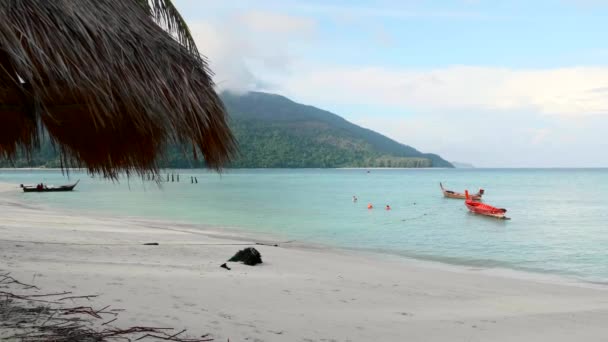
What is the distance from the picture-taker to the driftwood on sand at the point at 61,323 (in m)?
3.33

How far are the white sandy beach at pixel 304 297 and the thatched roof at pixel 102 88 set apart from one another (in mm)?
1729

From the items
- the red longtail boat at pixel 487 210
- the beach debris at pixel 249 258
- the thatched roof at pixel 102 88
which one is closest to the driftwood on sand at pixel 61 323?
the thatched roof at pixel 102 88

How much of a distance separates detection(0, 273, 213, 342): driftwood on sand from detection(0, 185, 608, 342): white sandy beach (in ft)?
0.54

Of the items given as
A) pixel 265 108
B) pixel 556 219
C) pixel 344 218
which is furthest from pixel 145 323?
pixel 265 108

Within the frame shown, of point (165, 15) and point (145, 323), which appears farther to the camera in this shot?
point (145, 323)

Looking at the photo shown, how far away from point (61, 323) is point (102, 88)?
231cm

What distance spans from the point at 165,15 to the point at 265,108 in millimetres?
159686

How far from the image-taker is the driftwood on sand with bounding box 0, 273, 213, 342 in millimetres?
3334

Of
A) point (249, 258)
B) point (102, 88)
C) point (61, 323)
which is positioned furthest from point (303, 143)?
point (102, 88)

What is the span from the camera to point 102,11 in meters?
2.38

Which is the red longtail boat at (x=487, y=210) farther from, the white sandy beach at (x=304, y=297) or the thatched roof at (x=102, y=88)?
the thatched roof at (x=102, y=88)

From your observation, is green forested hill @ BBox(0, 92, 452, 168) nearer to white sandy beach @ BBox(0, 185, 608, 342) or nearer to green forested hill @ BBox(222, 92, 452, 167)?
green forested hill @ BBox(222, 92, 452, 167)

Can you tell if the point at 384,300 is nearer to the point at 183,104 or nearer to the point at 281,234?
the point at 183,104

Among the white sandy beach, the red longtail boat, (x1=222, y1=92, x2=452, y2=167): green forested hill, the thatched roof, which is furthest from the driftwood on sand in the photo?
(x1=222, y1=92, x2=452, y2=167): green forested hill
